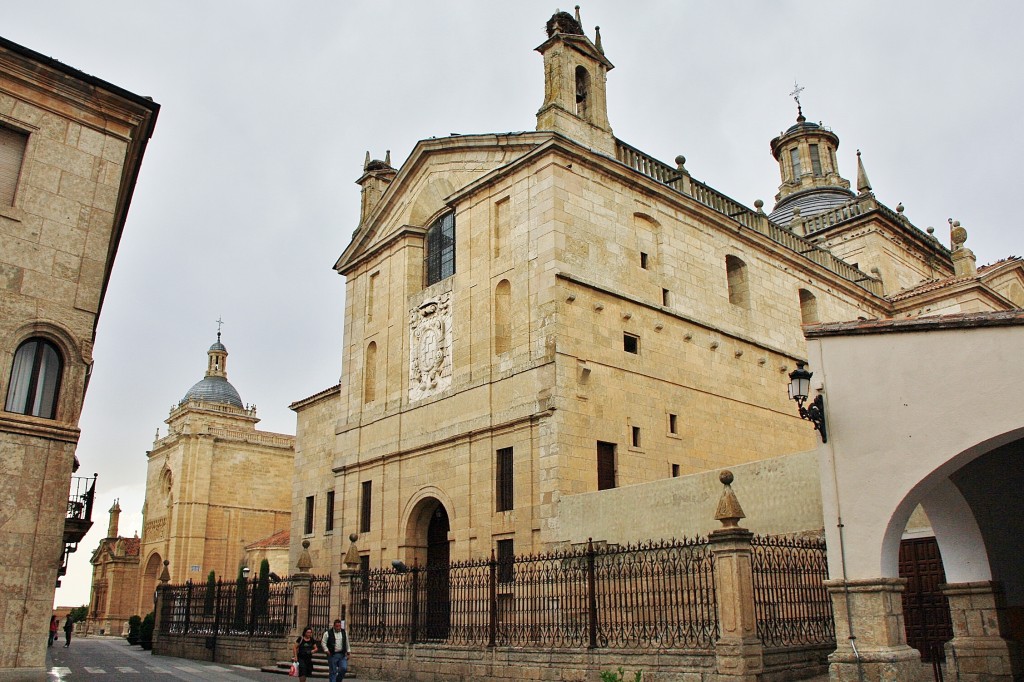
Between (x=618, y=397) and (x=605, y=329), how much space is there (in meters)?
1.70

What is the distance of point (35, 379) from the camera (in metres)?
11.9

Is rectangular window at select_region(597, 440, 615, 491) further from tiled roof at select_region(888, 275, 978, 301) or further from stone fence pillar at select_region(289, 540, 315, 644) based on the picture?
tiled roof at select_region(888, 275, 978, 301)

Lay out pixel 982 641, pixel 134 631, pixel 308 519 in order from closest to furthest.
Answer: pixel 982 641 < pixel 308 519 < pixel 134 631

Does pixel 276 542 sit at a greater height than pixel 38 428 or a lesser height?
greater

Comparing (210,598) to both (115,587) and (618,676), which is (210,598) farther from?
(115,587)

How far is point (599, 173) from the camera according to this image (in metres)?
22.5

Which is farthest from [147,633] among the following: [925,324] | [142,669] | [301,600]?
[925,324]

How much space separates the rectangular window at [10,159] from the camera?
1217 centimetres

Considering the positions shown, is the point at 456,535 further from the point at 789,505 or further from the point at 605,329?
the point at 789,505

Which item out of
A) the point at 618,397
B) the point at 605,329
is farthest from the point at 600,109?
the point at 618,397

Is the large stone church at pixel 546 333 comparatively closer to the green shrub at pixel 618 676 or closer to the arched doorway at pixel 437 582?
the arched doorway at pixel 437 582

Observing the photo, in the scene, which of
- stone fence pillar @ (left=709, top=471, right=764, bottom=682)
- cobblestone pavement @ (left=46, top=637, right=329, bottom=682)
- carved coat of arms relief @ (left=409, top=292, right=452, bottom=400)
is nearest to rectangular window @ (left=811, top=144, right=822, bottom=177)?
carved coat of arms relief @ (left=409, top=292, right=452, bottom=400)

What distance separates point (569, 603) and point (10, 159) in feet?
37.3

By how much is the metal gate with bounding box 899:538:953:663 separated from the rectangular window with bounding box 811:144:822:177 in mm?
33133
